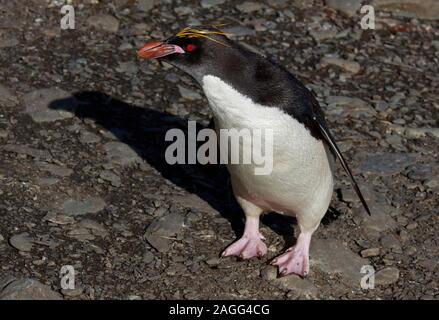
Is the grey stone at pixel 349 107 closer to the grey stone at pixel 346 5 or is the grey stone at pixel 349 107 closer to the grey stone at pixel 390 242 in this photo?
the grey stone at pixel 346 5

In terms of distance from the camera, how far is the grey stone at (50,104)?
5.72m

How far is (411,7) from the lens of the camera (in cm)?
731

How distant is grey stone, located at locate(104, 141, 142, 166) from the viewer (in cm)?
542

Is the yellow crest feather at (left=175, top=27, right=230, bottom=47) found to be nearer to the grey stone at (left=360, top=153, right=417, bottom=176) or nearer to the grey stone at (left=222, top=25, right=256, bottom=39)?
the grey stone at (left=360, top=153, right=417, bottom=176)

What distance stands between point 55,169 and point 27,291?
1129mm

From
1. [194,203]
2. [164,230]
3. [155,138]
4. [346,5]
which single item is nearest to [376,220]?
[194,203]

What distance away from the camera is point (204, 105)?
6047mm

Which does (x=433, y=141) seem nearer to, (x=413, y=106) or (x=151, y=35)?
(x=413, y=106)

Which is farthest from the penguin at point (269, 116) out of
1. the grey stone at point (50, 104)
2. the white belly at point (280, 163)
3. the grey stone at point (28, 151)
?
the grey stone at point (50, 104)

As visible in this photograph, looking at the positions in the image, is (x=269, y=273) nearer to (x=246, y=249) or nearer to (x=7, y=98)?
(x=246, y=249)

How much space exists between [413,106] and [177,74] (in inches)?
62.0

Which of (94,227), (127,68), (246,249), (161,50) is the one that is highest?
(161,50)

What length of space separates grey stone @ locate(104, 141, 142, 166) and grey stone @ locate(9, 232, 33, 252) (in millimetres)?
916

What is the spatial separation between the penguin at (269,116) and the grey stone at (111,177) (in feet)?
2.85
